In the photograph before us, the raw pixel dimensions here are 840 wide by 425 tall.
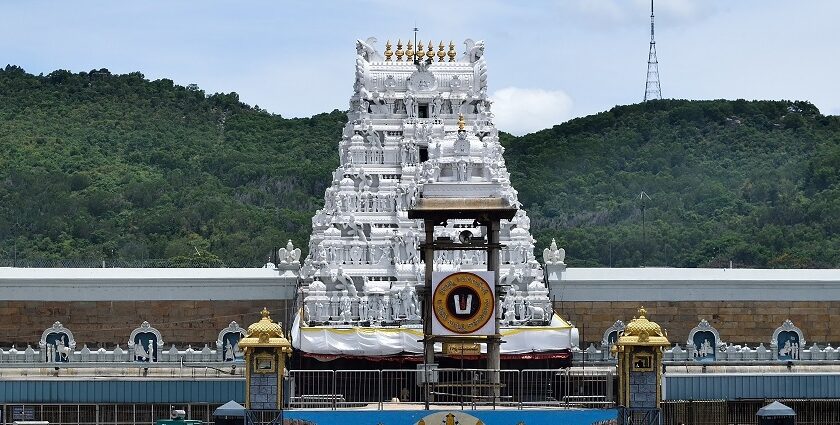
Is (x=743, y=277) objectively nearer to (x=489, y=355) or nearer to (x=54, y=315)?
(x=54, y=315)

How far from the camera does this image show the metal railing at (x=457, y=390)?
52.7 metres

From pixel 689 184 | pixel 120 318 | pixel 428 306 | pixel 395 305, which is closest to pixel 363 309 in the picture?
pixel 395 305

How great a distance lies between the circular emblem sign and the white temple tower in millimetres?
12855

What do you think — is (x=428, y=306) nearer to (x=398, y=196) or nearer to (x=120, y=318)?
(x=398, y=196)

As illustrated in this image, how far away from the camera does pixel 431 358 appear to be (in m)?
55.7

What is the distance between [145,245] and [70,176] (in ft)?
54.1

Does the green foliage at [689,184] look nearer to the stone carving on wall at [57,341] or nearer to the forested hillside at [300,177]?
the forested hillside at [300,177]

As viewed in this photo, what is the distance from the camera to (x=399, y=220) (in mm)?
78438

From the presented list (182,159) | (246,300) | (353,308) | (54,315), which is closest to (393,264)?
(353,308)

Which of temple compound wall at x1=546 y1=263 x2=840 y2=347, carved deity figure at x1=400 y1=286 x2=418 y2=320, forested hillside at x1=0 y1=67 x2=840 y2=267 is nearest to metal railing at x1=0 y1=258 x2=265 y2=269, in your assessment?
forested hillside at x1=0 y1=67 x2=840 y2=267

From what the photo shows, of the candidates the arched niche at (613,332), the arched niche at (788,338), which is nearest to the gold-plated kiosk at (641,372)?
the arched niche at (613,332)

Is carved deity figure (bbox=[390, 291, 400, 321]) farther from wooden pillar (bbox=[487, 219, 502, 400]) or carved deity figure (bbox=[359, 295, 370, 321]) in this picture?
wooden pillar (bbox=[487, 219, 502, 400])

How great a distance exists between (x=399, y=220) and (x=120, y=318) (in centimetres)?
1242

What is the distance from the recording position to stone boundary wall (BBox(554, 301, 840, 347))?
8531 cm
